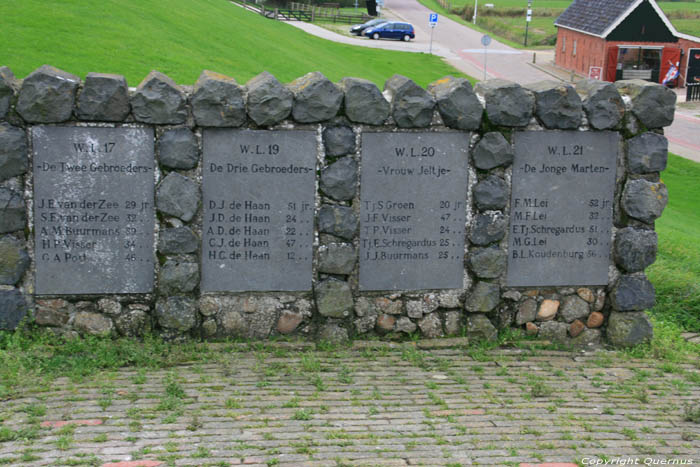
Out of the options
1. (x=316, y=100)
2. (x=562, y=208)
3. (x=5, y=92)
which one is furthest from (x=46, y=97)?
(x=562, y=208)

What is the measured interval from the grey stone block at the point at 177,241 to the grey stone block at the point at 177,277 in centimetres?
10

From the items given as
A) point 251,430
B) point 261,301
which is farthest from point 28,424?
point 261,301

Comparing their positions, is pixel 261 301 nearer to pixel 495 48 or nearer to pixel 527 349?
pixel 527 349

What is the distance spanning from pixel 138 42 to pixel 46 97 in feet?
35.6

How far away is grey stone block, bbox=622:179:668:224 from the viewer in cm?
791

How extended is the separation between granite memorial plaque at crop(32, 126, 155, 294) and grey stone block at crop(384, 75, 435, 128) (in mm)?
2234

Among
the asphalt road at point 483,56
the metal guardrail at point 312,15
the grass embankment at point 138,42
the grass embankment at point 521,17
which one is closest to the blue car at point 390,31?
the asphalt road at point 483,56

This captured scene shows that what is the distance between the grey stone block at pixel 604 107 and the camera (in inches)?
307

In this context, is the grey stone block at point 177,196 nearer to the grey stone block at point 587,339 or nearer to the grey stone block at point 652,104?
the grey stone block at point 587,339

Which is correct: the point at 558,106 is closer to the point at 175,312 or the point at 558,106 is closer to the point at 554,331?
the point at 554,331

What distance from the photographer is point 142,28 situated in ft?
62.7

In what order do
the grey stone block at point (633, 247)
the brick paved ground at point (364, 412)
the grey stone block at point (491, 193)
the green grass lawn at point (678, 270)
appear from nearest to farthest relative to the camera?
the brick paved ground at point (364, 412)
the grey stone block at point (491, 193)
the grey stone block at point (633, 247)
the green grass lawn at point (678, 270)

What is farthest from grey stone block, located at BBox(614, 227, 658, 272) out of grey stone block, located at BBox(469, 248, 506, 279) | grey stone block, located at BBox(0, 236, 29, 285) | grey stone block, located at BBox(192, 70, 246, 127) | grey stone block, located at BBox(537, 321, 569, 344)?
grey stone block, located at BBox(0, 236, 29, 285)

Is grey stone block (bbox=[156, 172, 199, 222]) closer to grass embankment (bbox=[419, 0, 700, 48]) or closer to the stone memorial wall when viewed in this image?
the stone memorial wall
